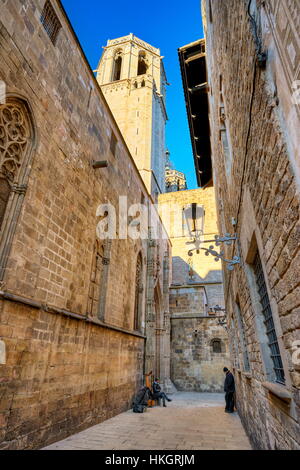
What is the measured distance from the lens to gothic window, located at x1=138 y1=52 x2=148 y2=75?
116 feet

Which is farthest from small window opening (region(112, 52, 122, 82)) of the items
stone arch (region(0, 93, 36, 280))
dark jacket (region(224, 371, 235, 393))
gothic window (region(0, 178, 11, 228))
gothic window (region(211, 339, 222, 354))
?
dark jacket (region(224, 371, 235, 393))

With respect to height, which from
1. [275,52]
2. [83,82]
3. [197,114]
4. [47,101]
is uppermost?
→ [197,114]

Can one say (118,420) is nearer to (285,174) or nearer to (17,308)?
(17,308)

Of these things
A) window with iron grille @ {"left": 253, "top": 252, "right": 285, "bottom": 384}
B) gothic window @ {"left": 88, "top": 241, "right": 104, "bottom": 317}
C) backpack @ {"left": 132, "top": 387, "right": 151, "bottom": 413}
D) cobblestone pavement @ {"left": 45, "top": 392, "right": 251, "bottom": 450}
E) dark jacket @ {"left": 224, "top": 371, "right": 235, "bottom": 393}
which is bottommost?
cobblestone pavement @ {"left": 45, "top": 392, "right": 251, "bottom": 450}

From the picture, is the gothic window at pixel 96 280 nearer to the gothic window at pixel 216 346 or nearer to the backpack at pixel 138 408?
the backpack at pixel 138 408

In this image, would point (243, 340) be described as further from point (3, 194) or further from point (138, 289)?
point (138, 289)

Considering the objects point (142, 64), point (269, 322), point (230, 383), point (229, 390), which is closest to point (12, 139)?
point (269, 322)

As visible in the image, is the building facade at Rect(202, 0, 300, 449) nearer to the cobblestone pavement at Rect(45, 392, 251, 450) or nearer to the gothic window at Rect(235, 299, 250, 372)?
the gothic window at Rect(235, 299, 250, 372)

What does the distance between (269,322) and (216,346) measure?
1527 centimetres

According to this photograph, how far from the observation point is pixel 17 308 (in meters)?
4.38

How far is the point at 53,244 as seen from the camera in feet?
18.5

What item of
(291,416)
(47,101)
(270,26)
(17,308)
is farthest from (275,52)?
(47,101)

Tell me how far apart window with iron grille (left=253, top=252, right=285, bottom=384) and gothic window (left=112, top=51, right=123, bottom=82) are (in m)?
35.6

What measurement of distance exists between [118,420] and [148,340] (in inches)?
188
